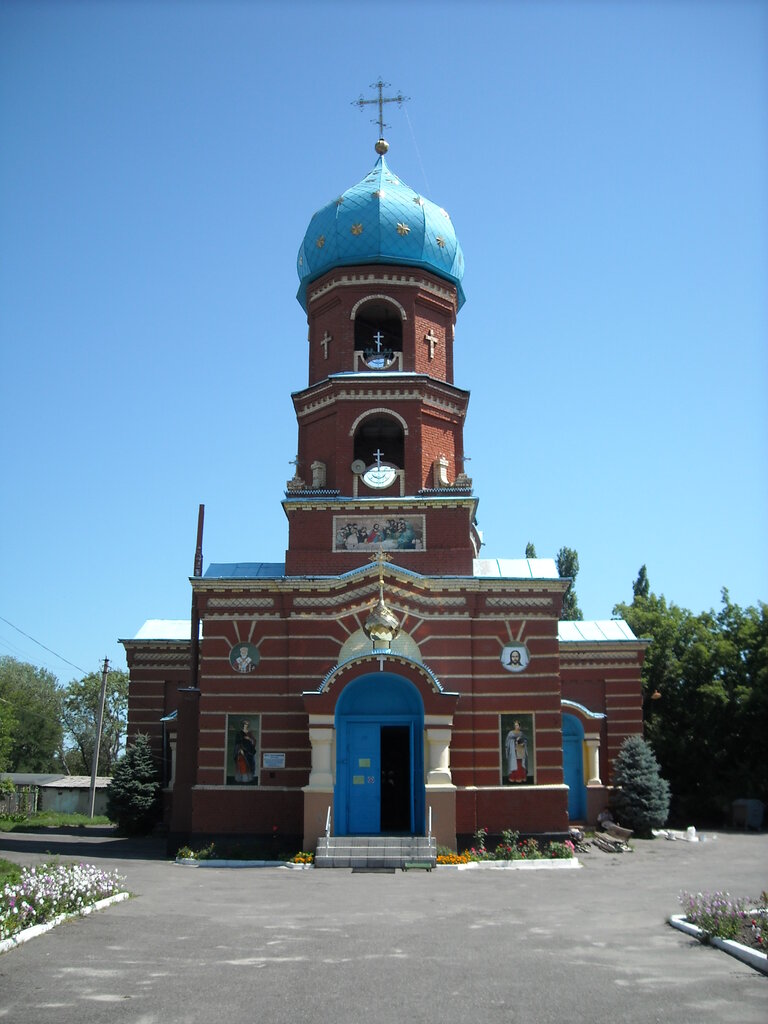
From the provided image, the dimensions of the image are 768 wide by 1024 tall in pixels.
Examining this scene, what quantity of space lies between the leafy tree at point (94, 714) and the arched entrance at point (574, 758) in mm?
37061

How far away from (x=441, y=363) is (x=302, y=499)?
17.5 feet

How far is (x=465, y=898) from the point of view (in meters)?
15.0

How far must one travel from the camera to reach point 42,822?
3431 cm

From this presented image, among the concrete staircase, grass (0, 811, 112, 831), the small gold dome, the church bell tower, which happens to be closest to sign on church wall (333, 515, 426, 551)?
the church bell tower

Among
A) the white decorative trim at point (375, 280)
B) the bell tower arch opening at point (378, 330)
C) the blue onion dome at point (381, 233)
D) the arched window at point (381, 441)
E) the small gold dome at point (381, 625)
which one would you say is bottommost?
the small gold dome at point (381, 625)

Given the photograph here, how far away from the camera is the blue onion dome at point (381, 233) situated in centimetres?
2489

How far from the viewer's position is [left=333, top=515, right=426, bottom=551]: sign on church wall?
22.9m

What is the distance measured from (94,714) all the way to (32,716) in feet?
12.3

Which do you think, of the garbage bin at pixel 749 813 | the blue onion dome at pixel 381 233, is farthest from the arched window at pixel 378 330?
the garbage bin at pixel 749 813

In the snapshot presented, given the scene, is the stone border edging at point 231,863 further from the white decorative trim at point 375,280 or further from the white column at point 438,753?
the white decorative trim at point 375,280

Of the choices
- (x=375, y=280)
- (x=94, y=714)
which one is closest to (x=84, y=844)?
(x=375, y=280)

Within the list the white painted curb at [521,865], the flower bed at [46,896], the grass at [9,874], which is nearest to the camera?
the flower bed at [46,896]

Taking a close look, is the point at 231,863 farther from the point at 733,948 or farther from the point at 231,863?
the point at 733,948

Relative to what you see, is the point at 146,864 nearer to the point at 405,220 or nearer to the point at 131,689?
the point at 131,689
